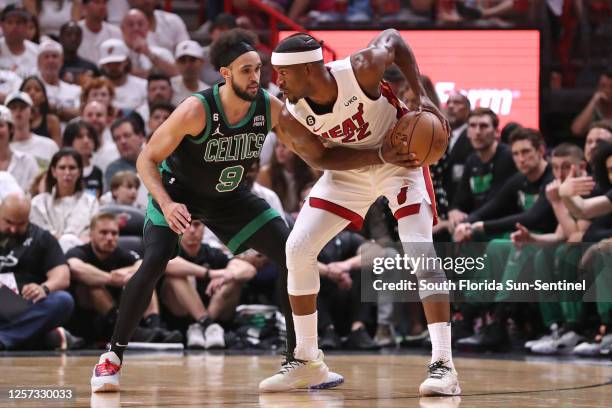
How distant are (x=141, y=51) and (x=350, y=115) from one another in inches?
291

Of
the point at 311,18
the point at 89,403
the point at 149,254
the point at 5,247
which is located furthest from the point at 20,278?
the point at 311,18

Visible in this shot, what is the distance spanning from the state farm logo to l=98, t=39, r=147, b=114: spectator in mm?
3215

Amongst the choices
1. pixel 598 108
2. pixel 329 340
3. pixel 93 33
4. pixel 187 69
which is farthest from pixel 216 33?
pixel 329 340

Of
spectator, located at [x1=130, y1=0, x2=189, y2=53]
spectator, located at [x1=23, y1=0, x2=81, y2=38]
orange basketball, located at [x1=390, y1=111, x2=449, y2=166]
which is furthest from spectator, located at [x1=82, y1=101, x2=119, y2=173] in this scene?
orange basketball, located at [x1=390, y1=111, x2=449, y2=166]

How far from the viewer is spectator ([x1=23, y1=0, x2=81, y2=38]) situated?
1335 centimetres

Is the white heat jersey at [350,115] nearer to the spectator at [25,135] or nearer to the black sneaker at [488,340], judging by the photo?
the black sneaker at [488,340]

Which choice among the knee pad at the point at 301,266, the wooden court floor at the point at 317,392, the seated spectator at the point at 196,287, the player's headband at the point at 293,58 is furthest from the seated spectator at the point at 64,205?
the player's headband at the point at 293,58

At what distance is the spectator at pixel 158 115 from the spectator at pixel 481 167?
2931mm

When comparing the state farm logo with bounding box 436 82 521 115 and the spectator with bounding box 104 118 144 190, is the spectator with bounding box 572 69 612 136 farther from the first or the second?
the spectator with bounding box 104 118 144 190

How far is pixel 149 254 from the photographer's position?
19.9ft

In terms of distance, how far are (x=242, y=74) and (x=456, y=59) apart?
6.39 metres

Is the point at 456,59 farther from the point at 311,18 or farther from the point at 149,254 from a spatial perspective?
the point at 149,254

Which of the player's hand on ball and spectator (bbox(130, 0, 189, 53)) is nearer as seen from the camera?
the player's hand on ball

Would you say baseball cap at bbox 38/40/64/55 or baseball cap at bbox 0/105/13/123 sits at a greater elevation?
baseball cap at bbox 38/40/64/55
